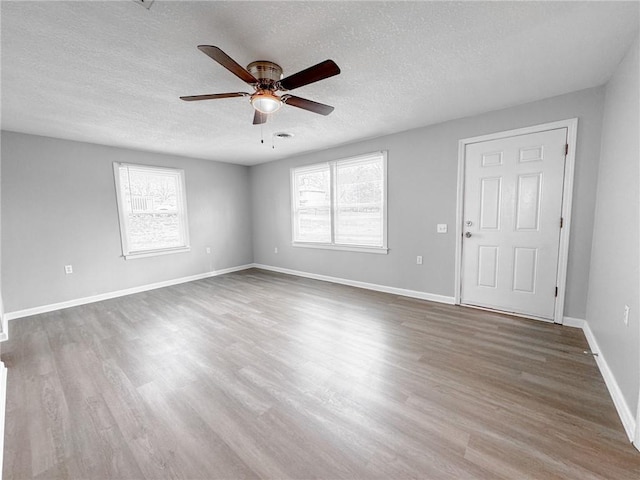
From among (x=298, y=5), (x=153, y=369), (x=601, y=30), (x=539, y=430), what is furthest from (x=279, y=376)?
(x=601, y=30)

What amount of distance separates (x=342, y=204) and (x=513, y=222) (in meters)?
2.46

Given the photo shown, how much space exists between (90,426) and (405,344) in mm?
2388

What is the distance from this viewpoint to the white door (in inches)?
110

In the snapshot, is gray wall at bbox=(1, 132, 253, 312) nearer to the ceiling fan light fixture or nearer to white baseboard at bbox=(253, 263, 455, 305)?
white baseboard at bbox=(253, 263, 455, 305)

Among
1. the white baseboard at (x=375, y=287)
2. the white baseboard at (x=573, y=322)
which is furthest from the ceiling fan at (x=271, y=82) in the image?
the white baseboard at (x=573, y=322)

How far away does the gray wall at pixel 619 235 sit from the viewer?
156 centimetres

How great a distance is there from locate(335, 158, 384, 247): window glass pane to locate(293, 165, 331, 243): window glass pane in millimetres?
266

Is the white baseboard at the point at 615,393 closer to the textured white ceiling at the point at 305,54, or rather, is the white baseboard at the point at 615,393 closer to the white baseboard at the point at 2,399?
the textured white ceiling at the point at 305,54

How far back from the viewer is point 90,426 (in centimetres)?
159

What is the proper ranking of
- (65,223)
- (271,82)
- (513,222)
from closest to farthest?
(271,82)
(513,222)
(65,223)

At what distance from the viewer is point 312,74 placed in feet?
5.60

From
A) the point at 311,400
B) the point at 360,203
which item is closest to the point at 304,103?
the point at 311,400

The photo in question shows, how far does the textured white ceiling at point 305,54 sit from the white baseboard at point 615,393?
230cm

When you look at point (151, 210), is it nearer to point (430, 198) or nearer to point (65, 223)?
point (65, 223)
